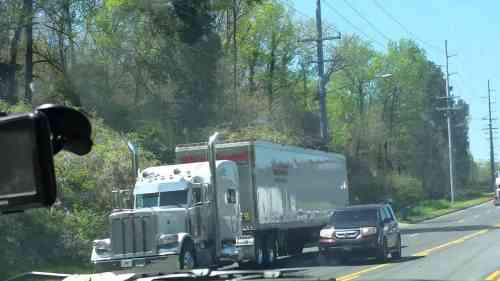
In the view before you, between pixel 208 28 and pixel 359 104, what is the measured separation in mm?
44054

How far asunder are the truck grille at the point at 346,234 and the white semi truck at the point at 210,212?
2053 millimetres

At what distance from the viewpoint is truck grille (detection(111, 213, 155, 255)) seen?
73.3ft

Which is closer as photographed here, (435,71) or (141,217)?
(141,217)

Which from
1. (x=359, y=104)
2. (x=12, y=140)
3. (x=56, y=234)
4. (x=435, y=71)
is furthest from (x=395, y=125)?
(x=12, y=140)

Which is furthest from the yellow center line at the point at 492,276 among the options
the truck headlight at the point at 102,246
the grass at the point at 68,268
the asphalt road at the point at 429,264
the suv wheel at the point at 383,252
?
the grass at the point at 68,268

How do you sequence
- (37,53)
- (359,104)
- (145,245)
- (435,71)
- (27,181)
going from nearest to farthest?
1. (27,181)
2. (145,245)
3. (37,53)
4. (359,104)
5. (435,71)

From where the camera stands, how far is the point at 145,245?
22.3 m

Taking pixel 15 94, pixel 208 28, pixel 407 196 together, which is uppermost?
pixel 208 28

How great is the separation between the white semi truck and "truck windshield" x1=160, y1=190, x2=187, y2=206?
0.08 feet

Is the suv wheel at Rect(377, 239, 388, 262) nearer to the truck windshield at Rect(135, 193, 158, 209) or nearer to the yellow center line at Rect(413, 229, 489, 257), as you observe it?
the yellow center line at Rect(413, 229, 489, 257)

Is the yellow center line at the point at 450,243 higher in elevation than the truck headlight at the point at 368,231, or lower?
lower

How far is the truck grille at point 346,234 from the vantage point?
2590 centimetres

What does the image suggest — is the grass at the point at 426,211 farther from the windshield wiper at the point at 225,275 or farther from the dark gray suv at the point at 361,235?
the windshield wiper at the point at 225,275

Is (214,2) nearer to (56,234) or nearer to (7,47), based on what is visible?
(7,47)
